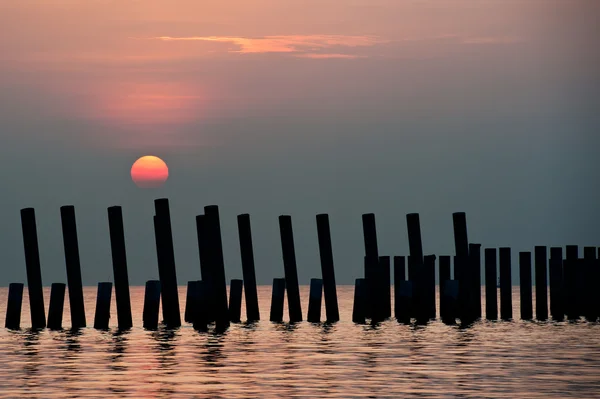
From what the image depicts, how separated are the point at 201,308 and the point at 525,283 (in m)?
8.83

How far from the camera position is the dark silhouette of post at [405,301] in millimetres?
28766

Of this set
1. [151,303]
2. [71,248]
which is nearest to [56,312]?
[71,248]

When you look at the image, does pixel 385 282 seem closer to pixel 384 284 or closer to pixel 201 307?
pixel 384 284

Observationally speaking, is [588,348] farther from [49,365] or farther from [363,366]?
[49,365]

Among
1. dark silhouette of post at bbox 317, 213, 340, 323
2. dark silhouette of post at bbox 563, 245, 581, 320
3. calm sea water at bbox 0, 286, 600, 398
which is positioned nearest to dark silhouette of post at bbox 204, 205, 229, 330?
calm sea water at bbox 0, 286, 600, 398

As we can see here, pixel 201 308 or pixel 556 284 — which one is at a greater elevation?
pixel 201 308

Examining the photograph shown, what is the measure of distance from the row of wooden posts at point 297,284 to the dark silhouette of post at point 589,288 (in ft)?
0.08

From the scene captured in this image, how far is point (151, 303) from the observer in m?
26.9

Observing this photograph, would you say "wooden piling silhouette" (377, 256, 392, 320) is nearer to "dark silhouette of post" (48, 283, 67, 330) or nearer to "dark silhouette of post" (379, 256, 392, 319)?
"dark silhouette of post" (379, 256, 392, 319)

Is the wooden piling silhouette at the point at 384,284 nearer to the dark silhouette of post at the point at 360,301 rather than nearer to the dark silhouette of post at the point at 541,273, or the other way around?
the dark silhouette of post at the point at 360,301

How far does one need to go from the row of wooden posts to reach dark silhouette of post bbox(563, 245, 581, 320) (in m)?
0.03

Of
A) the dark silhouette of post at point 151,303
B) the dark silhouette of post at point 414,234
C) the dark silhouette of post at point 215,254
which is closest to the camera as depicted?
the dark silhouette of post at point 151,303

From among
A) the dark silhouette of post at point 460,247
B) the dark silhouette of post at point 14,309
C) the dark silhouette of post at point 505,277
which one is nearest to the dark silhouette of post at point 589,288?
the dark silhouette of post at point 505,277

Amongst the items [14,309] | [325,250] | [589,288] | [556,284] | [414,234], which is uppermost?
[414,234]
